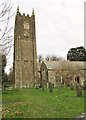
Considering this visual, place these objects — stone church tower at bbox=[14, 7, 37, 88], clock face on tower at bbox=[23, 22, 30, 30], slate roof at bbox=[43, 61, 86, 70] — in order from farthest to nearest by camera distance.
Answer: clock face on tower at bbox=[23, 22, 30, 30], stone church tower at bbox=[14, 7, 37, 88], slate roof at bbox=[43, 61, 86, 70]

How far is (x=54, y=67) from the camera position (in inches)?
2510

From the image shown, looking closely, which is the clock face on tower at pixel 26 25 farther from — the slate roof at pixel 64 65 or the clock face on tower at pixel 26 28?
the slate roof at pixel 64 65

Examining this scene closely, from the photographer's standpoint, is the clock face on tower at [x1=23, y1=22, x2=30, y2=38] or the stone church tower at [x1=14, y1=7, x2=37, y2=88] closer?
the stone church tower at [x1=14, y1=7, x2=37, y2=88]

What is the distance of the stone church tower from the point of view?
6391 centimetres

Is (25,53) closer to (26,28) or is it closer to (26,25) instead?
(26,28)

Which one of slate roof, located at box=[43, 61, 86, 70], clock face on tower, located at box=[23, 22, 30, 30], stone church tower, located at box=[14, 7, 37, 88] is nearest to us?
slate roof, located at box=[43, 61, 86, 70]

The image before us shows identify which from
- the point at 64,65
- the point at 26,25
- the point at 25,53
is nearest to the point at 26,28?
the point at 26,25

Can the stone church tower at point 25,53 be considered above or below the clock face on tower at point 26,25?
below

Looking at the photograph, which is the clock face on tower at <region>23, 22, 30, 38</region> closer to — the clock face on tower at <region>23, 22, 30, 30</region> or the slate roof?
the clock face on tower at <region>23, 22, 30, 30</region>

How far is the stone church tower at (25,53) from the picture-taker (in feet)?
210

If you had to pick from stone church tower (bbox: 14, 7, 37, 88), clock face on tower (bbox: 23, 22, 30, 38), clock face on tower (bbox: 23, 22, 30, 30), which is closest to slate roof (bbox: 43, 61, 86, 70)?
stone church tower (bbox: 14, 7, 37, 88)

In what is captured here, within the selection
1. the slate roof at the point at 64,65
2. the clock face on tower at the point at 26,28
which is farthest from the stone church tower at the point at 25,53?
the slate roof at the point at 64,65

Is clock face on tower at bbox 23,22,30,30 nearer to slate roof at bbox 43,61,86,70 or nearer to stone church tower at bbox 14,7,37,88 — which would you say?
stone church tower at bbox 14,7,37,88

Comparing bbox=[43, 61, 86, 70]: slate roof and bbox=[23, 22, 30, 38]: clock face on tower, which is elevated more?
bbox=[23, 22, 30, 38]: clock face on tower
